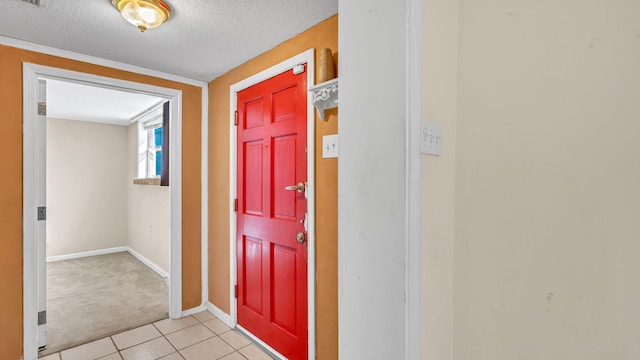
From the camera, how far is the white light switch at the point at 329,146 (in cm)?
160

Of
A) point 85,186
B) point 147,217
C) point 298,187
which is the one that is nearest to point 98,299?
point 147,217

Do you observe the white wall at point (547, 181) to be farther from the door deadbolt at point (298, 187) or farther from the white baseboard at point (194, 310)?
the white baseboard at point (194, 310)

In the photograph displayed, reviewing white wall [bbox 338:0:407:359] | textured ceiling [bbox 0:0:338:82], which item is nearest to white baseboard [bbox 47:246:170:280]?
textured ceiling [bbox 0:0:338:82]

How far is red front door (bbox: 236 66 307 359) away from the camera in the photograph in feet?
6.07

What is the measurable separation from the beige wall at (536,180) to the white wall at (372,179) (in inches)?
5.6

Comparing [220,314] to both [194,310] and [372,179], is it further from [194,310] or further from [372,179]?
[372,179]

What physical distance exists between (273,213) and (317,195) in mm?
487

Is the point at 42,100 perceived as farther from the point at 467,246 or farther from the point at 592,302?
the point at 592,302

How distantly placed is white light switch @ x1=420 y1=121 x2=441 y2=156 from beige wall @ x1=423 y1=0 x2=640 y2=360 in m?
0.04

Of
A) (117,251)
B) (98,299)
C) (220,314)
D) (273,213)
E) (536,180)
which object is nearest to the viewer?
(536,180)

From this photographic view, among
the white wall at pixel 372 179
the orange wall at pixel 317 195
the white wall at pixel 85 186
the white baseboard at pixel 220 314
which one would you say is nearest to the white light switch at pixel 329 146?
the orange wall at pixel 317 195

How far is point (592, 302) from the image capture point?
0.89m

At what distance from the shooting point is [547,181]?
970mm

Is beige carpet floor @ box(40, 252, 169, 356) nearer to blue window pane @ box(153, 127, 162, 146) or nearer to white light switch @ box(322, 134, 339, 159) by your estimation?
blue window pane @ box(153, 127, 162, 146)
